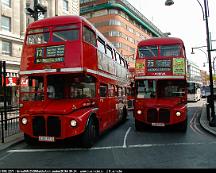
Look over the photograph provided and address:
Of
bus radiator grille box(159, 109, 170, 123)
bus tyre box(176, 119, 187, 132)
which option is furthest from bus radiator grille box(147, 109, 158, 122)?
bus tyre box(176, 119, 187, 132)

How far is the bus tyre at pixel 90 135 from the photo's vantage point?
9.52 metres

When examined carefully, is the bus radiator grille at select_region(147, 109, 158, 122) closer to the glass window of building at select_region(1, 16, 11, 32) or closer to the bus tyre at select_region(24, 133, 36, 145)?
the bus tyre at select_region(24, 133, 36, 145)

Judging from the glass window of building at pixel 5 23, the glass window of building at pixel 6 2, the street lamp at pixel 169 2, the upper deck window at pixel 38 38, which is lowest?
the upper deck window at pixel 38 38

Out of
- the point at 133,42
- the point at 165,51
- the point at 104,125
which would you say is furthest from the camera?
the point at 133,42

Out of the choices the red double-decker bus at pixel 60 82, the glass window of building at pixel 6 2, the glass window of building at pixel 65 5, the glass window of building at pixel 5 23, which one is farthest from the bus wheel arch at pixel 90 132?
the glass window of building at pixel 65 5

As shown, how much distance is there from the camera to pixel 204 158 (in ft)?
26.2

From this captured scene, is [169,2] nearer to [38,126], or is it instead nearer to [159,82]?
[159,82]

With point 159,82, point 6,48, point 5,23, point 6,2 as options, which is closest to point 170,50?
point 159,82

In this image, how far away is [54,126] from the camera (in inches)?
365

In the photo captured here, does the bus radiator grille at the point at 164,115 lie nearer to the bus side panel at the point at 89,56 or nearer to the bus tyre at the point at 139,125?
the bus tyre at the point at 139,125

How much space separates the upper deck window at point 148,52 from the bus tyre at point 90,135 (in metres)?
5.09

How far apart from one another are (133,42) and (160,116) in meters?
73.7

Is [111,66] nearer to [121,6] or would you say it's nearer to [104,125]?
[104,125]

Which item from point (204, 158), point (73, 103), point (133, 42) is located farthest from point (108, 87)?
point (133, 42)
